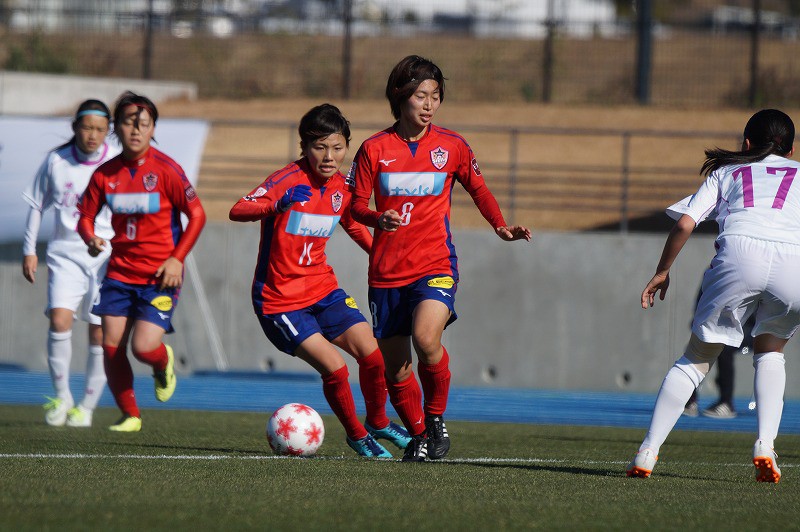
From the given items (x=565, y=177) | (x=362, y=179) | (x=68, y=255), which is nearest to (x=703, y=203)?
(x=362, y=179)

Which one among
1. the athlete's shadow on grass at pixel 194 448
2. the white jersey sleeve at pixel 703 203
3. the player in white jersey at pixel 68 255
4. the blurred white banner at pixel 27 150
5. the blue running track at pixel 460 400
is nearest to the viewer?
the white jersey sleeve at pixel 703 203

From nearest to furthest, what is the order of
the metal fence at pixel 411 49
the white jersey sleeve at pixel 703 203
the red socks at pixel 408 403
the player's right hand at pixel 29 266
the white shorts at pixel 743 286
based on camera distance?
the white shorts at pixel 743 286
the white jersey sleeve at pixel 703 203
the red socks at pixel 408 403
the player's right hand at pixel 29 266
the metal fence at pixel 411 49

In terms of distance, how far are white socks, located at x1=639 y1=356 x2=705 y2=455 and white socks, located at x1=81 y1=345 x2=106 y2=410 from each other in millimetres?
4482

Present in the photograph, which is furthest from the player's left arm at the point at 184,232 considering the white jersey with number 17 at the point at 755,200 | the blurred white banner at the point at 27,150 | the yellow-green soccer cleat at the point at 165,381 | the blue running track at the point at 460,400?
the blurred white banner at the point at 27,150

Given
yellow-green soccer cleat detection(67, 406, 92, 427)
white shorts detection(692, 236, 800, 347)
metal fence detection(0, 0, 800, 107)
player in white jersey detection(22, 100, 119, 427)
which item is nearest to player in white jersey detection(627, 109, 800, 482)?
white shorts detection(692, 236, 800, 347)

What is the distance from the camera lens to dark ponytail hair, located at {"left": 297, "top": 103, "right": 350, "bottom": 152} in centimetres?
655

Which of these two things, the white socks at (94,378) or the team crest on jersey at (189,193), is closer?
the team crest on jersey at (189,193)

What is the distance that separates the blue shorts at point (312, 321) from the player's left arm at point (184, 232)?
3.32ft

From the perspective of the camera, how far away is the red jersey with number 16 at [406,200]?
6.47 meters

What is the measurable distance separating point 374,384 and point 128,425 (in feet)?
7.35

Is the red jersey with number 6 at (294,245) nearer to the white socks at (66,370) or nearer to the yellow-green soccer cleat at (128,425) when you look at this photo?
the yellow-green soccer cleat at (128,425)

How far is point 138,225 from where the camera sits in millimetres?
7793

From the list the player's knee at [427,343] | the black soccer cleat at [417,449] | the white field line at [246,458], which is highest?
the player's knee at [427,343]

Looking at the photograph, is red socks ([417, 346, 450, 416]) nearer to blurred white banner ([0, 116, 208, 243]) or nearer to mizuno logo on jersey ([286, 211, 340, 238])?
mizuno logo on jersey ([286, 211, 340, 238])
